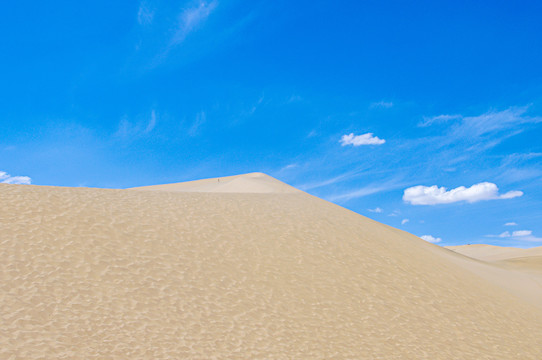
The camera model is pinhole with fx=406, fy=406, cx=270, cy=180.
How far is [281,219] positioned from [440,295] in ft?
17.5

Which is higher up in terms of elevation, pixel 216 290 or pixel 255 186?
pixel 255 186

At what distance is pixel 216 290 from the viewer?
8.34 metres

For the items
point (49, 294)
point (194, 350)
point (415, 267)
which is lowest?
point (194, 350)

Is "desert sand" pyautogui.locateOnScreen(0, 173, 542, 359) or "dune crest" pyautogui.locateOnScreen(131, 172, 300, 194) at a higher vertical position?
"dune crest" pyautogui.locateOnScreen(131, 172, 300, 194)

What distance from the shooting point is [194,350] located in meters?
6.32

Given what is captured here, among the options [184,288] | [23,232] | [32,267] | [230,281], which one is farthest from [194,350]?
[23,232]

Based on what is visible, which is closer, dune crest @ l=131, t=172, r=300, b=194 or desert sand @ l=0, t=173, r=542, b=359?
desert sand @ l=0, t=173, r=542, b=359

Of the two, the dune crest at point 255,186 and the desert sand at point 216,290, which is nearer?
the desert sand at point 216,290

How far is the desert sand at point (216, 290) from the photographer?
6.55m

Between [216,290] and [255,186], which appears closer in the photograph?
[216,290]

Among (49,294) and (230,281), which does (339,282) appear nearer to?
(230,281)

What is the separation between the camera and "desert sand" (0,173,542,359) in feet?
21.5

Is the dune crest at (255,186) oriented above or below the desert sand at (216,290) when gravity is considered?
above

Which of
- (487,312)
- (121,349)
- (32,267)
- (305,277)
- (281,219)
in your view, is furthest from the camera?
(281,219)
